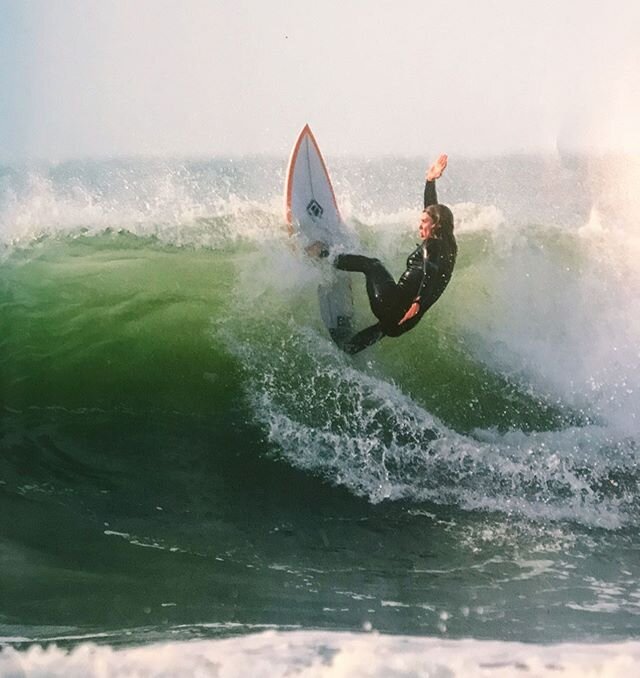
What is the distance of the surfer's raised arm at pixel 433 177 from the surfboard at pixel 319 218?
30 cm

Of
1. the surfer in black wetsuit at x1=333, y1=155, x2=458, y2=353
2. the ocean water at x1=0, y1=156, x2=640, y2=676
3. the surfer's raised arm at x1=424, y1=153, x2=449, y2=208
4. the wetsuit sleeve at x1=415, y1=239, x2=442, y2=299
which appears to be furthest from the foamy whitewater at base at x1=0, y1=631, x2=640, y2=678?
the surfer's raised arm at x1=424, y1=153, x2=449, y2=208

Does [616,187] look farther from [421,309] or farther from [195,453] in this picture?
[195,453]

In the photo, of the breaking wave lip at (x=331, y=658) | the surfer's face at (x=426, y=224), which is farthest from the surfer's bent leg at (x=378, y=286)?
the breaking wave lip at (x=331, y=658)

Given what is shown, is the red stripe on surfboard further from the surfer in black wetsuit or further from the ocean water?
the surfer in black wetsuit

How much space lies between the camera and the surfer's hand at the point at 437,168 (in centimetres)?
264

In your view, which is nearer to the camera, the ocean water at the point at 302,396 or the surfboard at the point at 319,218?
the ocean water at the point at 302,396

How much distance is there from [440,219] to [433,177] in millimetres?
139

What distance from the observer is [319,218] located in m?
2.70

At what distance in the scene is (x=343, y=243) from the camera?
272 cm

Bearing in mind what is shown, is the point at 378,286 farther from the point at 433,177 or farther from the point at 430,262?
the point at 433,177

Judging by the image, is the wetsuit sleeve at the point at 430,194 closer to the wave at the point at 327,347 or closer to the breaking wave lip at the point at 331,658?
the wave at the point at 327,347

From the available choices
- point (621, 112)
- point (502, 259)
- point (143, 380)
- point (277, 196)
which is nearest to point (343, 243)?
point (277, 196)

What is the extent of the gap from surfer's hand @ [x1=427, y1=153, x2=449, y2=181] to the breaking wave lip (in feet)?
4.70

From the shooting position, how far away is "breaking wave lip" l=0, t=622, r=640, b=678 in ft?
7.13
